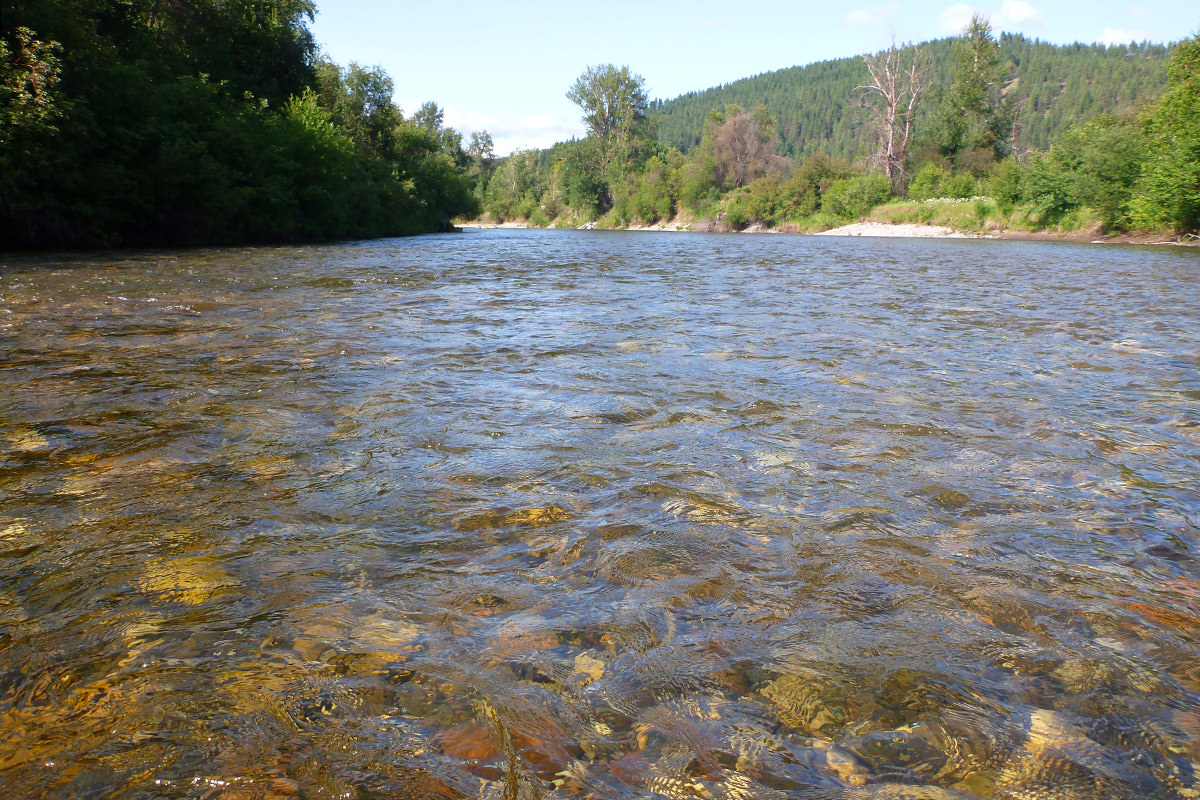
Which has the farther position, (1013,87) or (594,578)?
(1013,87)

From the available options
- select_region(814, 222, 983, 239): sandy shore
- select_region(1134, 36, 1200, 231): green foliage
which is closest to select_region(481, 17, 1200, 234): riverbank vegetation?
select_region(1134, 36, 1200, 231): green foliage

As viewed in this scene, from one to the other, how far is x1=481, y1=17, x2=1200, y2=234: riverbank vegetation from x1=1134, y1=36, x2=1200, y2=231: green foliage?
0.07m

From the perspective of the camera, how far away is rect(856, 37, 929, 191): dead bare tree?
54062mm

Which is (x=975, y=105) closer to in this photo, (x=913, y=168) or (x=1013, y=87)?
(x=913, y=168)

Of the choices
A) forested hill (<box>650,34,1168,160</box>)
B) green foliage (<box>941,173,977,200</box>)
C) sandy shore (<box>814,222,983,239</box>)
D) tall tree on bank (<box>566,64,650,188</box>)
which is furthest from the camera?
forested hill (<box>650,34,1168,160</box>)

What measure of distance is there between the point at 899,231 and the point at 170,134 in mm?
43521

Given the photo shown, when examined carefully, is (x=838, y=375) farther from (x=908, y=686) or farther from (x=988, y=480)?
(x=908, y=686)

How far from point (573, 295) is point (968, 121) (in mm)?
55207

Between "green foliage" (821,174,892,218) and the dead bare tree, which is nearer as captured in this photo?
the dead bare tree

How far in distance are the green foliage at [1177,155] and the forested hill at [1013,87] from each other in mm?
99042

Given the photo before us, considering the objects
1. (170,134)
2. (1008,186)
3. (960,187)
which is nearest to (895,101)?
(960,187)

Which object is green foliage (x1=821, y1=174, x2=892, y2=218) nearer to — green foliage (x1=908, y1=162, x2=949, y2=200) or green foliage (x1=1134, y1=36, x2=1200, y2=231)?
green foliage (x1=908, y1=162, x2=949, y2=200)

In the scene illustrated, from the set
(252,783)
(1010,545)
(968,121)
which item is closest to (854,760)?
(252,783)

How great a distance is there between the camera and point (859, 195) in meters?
57.5
